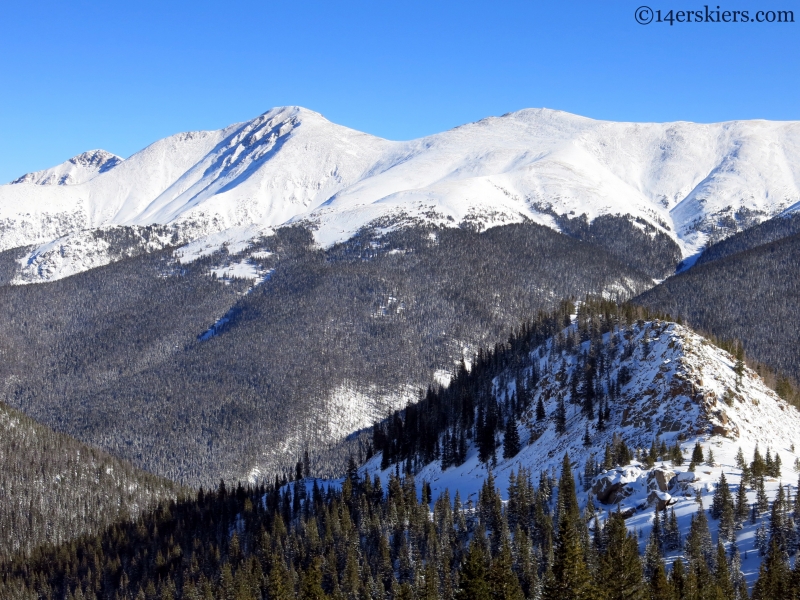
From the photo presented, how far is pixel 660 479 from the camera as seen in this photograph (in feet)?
373

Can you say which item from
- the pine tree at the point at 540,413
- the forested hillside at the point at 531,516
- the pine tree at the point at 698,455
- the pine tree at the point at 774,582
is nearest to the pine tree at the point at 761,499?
the forested hillside at the point at 531,516

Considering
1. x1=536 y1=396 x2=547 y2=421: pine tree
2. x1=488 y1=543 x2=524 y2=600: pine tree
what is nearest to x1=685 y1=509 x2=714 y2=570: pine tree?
x1=488 y1=543 x2=524 y2=600: pine tree

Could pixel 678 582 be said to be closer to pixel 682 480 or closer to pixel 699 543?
pixel 699 543

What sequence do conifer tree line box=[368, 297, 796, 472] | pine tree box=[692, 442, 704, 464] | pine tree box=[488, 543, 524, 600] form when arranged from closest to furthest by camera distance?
1. pine tree box=[488, 543, 524, 600]
2. pine tree box=[692, 442, 704, 464]
3. conifer tree line box=[368, 297, 796, 472]

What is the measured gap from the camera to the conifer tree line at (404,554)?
269 ft

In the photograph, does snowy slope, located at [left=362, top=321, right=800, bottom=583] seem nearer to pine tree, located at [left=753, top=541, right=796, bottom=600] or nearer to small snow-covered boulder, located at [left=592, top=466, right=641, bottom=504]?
small snow-covered boulder, located at [left=592, top=466, right=641, bottom=504]

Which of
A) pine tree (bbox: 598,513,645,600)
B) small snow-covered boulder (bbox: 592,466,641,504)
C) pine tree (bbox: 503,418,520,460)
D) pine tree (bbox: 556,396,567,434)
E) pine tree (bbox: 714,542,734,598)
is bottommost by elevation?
pine tree (bbox: 714,542,734,598)

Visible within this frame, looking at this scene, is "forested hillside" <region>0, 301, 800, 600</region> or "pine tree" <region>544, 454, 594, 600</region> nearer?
"pine tree" <region>544, 454, 594, 600</region>

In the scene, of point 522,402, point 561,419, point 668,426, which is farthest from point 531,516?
point 522,402

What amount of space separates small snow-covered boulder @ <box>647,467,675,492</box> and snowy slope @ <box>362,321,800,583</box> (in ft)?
1.09

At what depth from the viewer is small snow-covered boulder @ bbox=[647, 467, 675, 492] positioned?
112988mm

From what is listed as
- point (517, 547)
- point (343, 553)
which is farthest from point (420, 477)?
point (517, 547)

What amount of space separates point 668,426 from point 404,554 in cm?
4776

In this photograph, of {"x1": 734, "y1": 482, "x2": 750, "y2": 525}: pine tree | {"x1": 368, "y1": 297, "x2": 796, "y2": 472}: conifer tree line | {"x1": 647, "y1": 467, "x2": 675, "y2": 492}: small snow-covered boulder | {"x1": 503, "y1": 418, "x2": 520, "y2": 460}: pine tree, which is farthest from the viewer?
{"x1": 503, "y1": 418, "x2": 520, "y2": 460}: pine tree
